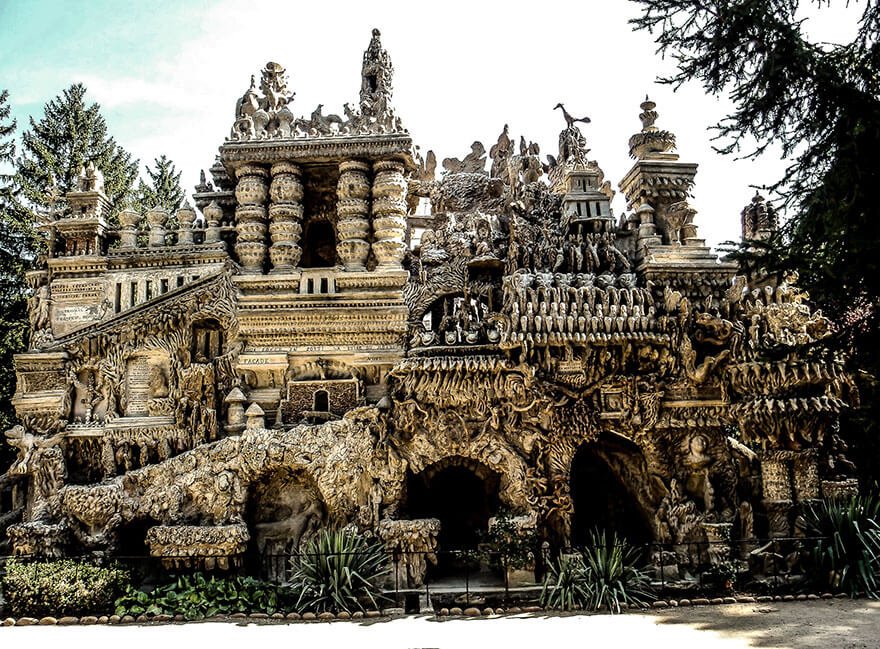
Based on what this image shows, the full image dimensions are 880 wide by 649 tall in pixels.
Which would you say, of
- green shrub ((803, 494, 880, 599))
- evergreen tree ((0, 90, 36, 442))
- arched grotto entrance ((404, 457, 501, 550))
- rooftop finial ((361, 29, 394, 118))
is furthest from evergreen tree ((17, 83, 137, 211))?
green shrub ((803, 494, 880, 599))

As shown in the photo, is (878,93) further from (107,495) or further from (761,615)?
(107,495)

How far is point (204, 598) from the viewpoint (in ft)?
40.3

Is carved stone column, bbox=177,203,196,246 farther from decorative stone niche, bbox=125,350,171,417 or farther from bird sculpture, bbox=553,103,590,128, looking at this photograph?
bird sculpture, bbox=553,103,590,128

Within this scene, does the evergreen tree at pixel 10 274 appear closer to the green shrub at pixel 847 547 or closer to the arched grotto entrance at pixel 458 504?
the arched grotto entrance at pixel 458 504

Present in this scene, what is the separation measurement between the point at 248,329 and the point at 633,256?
7723mm

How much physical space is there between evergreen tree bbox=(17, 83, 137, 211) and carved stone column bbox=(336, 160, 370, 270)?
10876mm

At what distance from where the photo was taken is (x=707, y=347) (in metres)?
14.6

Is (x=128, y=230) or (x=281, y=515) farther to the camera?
(x=128, y=230)

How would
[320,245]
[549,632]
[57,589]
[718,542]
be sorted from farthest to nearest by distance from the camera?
[320,245], [718,542], [57,589], [549,632]

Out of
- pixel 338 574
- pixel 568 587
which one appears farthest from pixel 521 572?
pixel 338 574

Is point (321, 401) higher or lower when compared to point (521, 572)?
higher

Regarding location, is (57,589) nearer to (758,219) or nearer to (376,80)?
(376,80)

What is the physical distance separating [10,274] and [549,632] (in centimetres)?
1752

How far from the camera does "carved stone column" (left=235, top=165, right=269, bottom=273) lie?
1510cm
